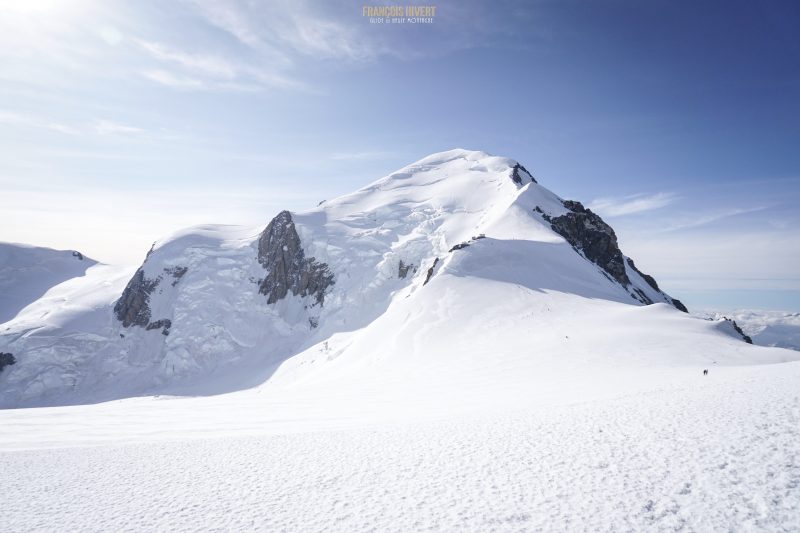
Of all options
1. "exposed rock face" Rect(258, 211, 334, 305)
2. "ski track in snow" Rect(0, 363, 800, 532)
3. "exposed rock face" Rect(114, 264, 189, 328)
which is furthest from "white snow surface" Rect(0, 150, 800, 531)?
"exposed rock face" Rect(114, 264, 189, 328)

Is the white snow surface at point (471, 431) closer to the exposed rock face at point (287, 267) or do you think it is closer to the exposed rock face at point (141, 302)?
the exposed rock face at point (287, 267)

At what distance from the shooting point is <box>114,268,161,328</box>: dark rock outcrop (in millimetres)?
73312

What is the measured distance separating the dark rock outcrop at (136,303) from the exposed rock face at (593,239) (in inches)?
3026

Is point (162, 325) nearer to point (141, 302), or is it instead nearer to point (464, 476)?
point (141, 302)

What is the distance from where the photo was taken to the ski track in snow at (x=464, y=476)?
7.93 metres

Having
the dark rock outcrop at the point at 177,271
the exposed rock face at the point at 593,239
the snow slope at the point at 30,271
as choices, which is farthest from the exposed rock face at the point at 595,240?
the snow slope at the point at 30,271

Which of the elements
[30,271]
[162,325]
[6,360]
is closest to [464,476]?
[162,325]

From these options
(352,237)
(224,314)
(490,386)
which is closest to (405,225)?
(352,237)

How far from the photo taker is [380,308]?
63.3 metres

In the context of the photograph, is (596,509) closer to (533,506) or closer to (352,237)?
(533,506)

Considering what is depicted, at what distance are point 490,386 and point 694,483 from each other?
49.6ft

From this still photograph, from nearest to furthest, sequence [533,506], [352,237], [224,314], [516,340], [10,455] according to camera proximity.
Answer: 1. [533,506]
2. [10,455]
3. [516,340]
4. [224,314]
5. [352,237]

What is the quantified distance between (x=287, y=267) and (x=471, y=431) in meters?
69.2

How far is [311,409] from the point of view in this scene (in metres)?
20.6
